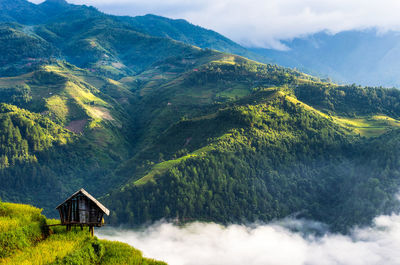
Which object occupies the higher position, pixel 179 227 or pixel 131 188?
pixel 131 188

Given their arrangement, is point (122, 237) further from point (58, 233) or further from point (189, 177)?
point (58, 233)

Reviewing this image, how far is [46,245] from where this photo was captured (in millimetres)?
42344

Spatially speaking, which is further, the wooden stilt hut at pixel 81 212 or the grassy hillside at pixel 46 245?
the wooden stilt hut at pixel 81 212

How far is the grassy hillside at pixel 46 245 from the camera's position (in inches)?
1562

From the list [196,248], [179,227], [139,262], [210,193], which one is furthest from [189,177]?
[139,262]

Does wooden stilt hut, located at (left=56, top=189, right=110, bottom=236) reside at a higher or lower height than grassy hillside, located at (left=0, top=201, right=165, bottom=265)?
higher

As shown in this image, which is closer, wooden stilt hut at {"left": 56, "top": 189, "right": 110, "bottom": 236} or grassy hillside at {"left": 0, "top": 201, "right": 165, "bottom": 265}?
grassy hillside at {"left": 0, "top": 201, "right": 165, "bottom": 265}

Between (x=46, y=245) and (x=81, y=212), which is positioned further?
(x=81, y=212)

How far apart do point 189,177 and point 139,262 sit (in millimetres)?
151147

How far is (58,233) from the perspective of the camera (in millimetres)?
46625

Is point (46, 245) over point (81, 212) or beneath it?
beneath

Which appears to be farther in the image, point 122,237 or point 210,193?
point 210,193

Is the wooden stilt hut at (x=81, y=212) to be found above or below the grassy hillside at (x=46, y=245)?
above

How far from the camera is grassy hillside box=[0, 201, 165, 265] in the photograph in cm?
3967
